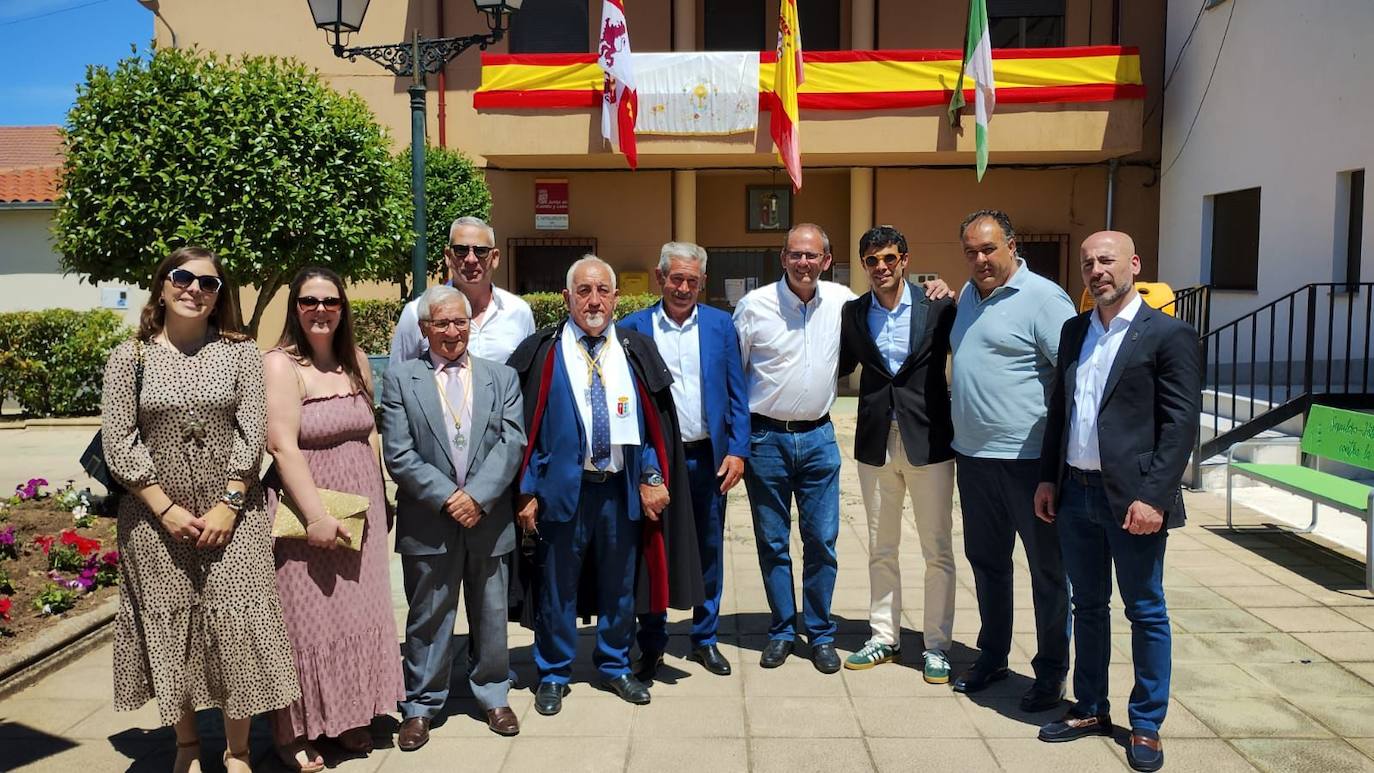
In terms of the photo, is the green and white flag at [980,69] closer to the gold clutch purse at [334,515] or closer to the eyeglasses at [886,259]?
the eyeglasses at [886,259]

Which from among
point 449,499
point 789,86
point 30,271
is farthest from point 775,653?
point 30,271

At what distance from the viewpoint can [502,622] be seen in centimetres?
423

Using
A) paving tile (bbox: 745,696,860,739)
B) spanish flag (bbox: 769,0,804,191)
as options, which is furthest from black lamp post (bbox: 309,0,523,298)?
spanish flag (bbox: 769,0,804,191)

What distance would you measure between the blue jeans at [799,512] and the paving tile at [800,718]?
50 cm

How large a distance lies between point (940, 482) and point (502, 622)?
6.54 feet

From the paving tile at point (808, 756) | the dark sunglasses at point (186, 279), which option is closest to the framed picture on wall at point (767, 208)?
the paving tile at point (808, 756)

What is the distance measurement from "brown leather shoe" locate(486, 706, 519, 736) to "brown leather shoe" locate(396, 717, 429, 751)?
0.25 m

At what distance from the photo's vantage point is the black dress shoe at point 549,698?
4324mm

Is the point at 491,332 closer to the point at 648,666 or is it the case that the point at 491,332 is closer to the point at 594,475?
the point at 594,475

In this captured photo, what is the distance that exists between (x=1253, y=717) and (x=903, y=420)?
5.95 feet

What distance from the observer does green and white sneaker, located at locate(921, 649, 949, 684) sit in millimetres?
4617

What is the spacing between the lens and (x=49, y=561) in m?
5.92

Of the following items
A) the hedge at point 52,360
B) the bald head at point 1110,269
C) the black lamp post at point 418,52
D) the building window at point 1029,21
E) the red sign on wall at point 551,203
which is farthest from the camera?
the red sign on wall at point 551,203

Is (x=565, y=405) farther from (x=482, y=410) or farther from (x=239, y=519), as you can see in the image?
(x=239, y=519)
